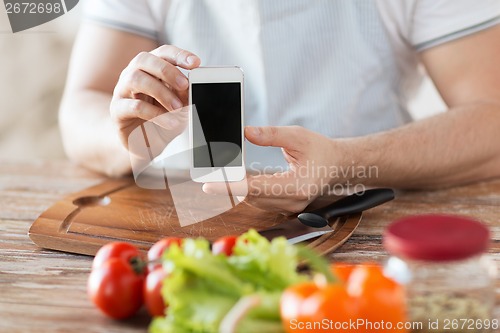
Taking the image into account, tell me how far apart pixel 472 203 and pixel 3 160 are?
1.12 metres

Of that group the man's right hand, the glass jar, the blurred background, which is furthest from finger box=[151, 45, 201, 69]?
the blurred background

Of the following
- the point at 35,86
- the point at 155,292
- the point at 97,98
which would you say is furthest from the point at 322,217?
the point at 35,86

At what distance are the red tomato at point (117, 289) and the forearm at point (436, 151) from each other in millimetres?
597

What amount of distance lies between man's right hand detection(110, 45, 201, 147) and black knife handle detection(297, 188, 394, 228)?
288 mm

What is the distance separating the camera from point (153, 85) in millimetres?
1192

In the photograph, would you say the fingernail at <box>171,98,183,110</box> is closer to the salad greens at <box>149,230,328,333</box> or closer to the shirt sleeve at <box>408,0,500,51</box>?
the salad greens at <box>149,230,328,333</box>

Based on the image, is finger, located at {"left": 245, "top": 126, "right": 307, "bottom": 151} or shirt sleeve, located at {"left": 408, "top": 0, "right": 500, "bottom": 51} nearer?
finger, located at {"left": 245, "top": 126, "right": 307, "bottom": 151}

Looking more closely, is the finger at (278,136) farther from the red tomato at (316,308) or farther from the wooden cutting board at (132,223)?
the red tomato at (316,308)

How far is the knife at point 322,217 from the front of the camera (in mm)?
1080

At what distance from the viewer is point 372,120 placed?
1.63 meters

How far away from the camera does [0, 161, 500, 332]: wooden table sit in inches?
34.3

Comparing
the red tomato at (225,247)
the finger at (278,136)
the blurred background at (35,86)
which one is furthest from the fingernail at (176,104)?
the blurred background at (35,86)

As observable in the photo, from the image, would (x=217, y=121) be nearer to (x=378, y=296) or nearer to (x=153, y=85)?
(x=153, y=85)

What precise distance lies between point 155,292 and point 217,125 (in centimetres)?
39
